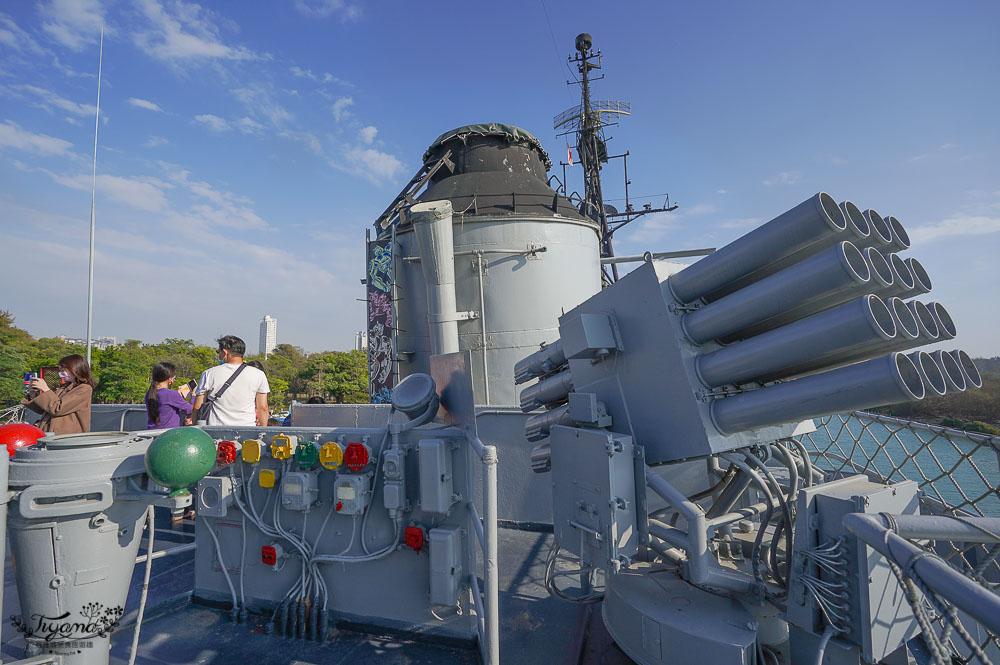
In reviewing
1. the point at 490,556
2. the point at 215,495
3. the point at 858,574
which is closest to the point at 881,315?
the point at 858,574

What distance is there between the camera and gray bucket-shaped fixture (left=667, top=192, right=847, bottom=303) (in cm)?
250

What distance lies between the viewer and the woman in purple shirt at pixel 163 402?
5086 mm

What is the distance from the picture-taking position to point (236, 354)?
179 inches

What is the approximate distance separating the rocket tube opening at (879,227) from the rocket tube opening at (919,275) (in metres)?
0.23

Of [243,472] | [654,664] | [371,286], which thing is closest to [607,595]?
[654,664]

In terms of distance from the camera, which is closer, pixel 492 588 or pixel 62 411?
pixel 492 588

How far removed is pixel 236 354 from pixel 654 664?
13.5 ft

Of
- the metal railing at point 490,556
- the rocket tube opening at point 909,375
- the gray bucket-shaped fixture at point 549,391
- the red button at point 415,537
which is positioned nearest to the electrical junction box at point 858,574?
the rocket tube opening at point 909,375

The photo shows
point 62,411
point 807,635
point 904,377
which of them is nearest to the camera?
point 904,377

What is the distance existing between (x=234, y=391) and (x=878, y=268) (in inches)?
185

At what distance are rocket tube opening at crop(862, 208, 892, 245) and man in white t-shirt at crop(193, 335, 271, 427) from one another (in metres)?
4.63

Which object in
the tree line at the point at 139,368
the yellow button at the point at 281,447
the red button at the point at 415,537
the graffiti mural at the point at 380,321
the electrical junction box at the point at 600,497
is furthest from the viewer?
the tree line at the point at 139,368

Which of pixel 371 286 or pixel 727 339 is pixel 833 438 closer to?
pixel 727 339

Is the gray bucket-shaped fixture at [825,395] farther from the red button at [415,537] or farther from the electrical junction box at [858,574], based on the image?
the red button at [415,537]
